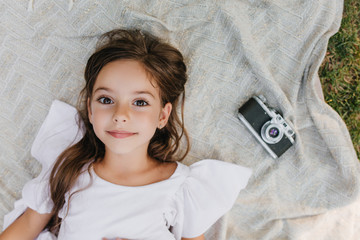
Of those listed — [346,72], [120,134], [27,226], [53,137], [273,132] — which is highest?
[346,72]

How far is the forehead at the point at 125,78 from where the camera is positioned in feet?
3.58

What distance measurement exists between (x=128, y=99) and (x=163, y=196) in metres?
0.39

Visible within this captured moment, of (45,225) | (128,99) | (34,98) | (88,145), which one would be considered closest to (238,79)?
(128,99)

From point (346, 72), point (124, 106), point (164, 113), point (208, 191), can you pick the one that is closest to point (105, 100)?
point (124, 106)

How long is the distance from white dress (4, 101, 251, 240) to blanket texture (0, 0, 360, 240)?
0.26 ft

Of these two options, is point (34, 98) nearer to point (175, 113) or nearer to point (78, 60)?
point (78, 60)

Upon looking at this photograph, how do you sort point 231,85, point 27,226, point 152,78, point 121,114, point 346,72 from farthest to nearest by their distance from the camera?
point 346,72 → point 231,85 → point 27,226 → point 152,78 → point 121,114

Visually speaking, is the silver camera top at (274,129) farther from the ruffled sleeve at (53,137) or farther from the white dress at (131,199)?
the ruffled sleeve at (53,137)

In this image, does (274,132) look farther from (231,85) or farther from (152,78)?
(152,78)

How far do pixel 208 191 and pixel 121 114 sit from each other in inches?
19.0

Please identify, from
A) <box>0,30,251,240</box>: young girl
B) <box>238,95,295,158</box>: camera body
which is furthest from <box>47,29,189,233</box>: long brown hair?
Answer: <box>238,95,295,158</box>: camera body

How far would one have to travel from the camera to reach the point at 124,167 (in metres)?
1.25

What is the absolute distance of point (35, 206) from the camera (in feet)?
4.07

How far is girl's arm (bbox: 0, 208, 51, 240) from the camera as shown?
1239mm
